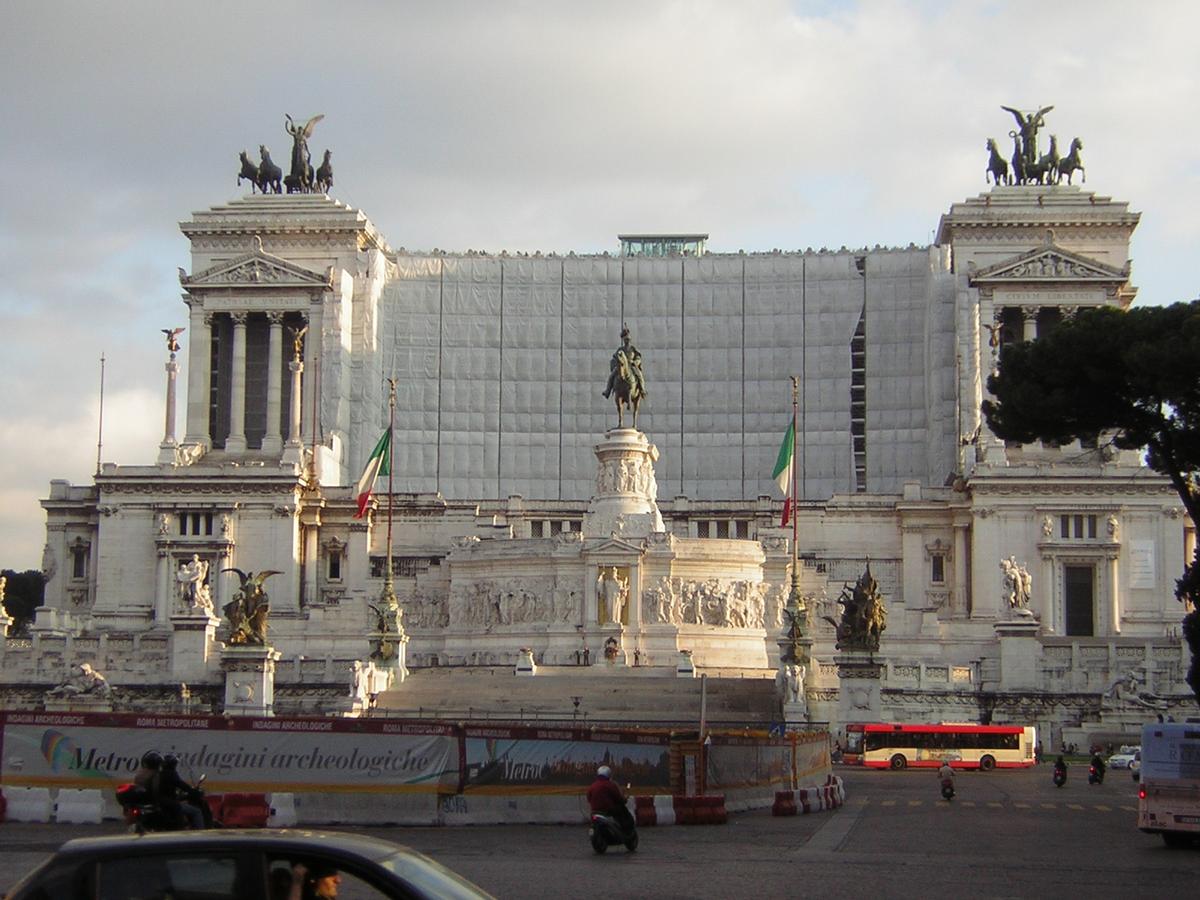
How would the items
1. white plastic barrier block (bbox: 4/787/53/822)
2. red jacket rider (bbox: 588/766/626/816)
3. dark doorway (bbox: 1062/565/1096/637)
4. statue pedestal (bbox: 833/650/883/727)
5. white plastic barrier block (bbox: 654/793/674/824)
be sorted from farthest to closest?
dark doorway (bbox: 1062/565/1096/637) < statue pedestal (bbox: 833/650/883/727) < white plastic barrier block (bbox: 654/793/674/824) < white plastic barrier block (bbox: 4/787/53/822) < red jacket rider (bbox: 588/766/626/816)

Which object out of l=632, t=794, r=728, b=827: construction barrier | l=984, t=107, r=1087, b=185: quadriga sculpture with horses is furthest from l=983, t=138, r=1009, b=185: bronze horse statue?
l=632, t=794, r=728, b=827: construction barrier

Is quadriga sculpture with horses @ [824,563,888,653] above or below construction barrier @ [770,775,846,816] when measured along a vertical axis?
above

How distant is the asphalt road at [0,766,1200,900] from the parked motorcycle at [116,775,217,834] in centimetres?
268

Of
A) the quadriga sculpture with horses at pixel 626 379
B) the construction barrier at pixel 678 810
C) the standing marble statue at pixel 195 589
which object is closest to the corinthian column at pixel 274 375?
the standing marble statue at pixel 195 589

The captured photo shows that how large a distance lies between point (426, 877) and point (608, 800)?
16.8m

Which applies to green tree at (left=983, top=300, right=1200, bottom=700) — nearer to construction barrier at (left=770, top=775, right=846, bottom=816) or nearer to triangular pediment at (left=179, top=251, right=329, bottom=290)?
construction barrier at (left=770, top=775, right=846, bottom=816)

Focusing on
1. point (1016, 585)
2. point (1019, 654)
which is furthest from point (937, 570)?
point (1019, 654)

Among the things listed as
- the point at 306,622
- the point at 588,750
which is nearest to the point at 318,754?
the point at 588,750

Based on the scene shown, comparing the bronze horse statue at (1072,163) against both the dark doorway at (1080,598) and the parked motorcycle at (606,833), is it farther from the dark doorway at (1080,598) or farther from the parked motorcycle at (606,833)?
the parked motorcycle at (606,833)

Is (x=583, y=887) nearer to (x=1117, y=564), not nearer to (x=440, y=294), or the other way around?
(x=1117, y=564)

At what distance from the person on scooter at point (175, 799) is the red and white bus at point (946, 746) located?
4394 centimetres

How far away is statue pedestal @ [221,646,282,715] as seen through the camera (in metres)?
69.3

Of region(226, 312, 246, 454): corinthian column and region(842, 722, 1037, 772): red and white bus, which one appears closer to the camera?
region(842, 722, 1037, 772): red and white bus

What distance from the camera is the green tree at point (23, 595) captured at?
123125mm
